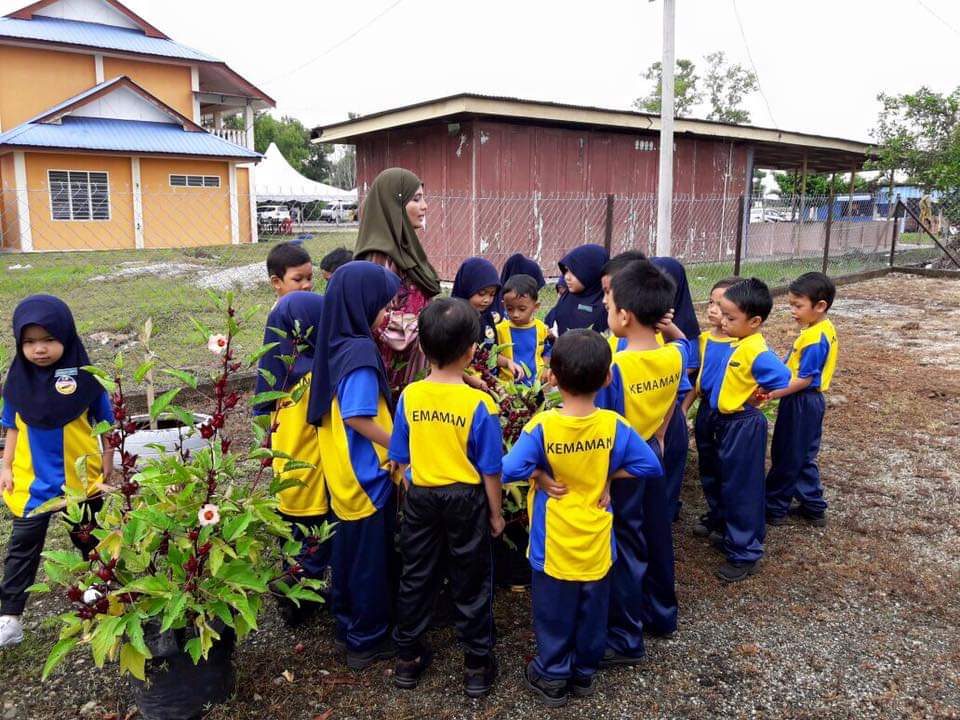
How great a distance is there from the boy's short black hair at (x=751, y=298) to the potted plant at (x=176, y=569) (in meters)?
2.16

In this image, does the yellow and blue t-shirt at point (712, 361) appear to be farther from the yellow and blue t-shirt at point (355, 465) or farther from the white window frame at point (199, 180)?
the white window frame at point (199, 180)

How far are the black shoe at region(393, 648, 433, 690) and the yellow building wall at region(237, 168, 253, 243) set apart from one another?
15.1 m

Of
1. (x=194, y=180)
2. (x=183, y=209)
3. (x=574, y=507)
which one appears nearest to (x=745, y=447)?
(x=574, y=507)

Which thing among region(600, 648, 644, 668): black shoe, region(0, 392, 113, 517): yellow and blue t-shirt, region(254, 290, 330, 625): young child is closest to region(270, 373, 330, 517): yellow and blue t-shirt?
region(254, 290, 330, 625): young child

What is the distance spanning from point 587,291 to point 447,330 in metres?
2.04

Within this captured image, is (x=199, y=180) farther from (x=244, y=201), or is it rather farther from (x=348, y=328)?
(x=348, y=328)

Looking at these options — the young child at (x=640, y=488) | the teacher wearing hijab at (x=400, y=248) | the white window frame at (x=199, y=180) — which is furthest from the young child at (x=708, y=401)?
the white window frame at (x=199, y=180)

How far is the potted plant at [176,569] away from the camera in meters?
2.06

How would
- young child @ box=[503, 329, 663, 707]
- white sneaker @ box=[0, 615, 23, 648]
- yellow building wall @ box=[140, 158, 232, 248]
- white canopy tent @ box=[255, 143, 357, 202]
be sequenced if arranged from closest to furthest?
young child @ box=[503, 329, 663, 707], white sneaker @ box=[0, 615, 23, 648], yellow building wall @ box=[140, 158, 232, 248], white canopy tent @ box=[255, 143, 357, 202]

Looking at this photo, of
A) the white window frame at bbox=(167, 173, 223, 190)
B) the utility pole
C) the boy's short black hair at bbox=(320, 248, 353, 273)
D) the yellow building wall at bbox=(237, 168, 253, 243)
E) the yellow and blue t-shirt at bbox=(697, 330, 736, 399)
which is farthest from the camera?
the white window frame at bbox=(167, 173, 223, 190)

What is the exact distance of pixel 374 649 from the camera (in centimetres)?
268

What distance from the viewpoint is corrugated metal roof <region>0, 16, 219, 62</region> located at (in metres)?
20.7

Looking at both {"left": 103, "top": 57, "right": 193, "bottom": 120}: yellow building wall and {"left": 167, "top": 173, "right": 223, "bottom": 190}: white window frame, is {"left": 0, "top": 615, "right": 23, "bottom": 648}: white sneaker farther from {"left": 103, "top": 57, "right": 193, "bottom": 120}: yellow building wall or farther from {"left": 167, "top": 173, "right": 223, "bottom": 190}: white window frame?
{"left": 103, "top": 57, "right": 193, "bottom": 120}: yellow building wall

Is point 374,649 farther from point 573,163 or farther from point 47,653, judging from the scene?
point 573,163
